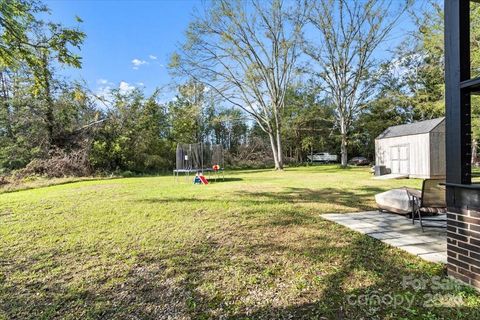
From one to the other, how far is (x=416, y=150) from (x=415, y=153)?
148 mm

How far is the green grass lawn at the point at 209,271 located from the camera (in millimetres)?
2066

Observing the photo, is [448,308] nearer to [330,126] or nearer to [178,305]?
[178,305]

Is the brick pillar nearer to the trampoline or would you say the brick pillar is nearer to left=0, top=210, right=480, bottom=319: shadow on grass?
left=0, top=210, right=480, bottom=319: shadow on grass

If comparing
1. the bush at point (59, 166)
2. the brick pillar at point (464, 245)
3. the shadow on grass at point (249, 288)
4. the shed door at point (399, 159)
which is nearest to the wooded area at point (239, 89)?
the bush at point (59, 166)

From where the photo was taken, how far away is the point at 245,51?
1834 centimetres

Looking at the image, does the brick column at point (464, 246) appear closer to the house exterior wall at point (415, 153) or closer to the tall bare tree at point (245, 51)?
the house exterior wall at point (415, 153)

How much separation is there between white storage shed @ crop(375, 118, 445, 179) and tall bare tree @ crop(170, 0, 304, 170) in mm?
7085

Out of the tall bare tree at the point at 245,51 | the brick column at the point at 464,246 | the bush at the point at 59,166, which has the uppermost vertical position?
the tall bare tree at the point at 245,51

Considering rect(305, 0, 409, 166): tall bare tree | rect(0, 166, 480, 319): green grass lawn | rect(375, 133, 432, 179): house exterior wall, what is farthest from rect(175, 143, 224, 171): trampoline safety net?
rect(305, 0, 409, 166): tall bare tree

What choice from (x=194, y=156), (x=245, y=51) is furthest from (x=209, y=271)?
(x=245, y=51)

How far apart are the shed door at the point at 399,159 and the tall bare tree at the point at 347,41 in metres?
6.31

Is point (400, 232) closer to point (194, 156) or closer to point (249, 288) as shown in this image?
point (249, 288)

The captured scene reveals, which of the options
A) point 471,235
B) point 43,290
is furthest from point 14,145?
point 471,235

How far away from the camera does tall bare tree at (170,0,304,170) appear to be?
17375mm
